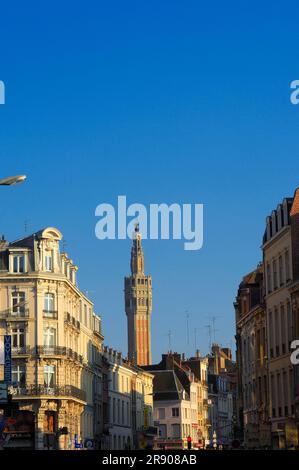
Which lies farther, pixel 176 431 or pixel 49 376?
pixel 176 431

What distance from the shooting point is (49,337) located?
9069 cm

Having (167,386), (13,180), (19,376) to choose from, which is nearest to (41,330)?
(19,376)

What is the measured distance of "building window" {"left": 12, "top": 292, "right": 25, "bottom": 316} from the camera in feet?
296

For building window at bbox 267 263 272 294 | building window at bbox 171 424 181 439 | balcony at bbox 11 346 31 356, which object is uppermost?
building window at bbox 267 263 272 294

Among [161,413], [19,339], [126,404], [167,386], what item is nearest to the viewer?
[19,339]

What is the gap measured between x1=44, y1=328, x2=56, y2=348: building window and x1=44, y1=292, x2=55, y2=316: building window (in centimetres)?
139

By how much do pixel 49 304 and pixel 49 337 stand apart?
280cm

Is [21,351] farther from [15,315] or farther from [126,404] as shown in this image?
[126,404]

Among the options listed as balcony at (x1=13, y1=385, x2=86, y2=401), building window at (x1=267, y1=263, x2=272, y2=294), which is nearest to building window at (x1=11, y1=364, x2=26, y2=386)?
balcony at (x1=13, y1=385, x2=86, y2=401)

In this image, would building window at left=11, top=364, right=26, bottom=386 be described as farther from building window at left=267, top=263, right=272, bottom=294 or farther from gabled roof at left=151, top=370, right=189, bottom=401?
gabled roof at left=151, top=370, right=189, bottom=401
